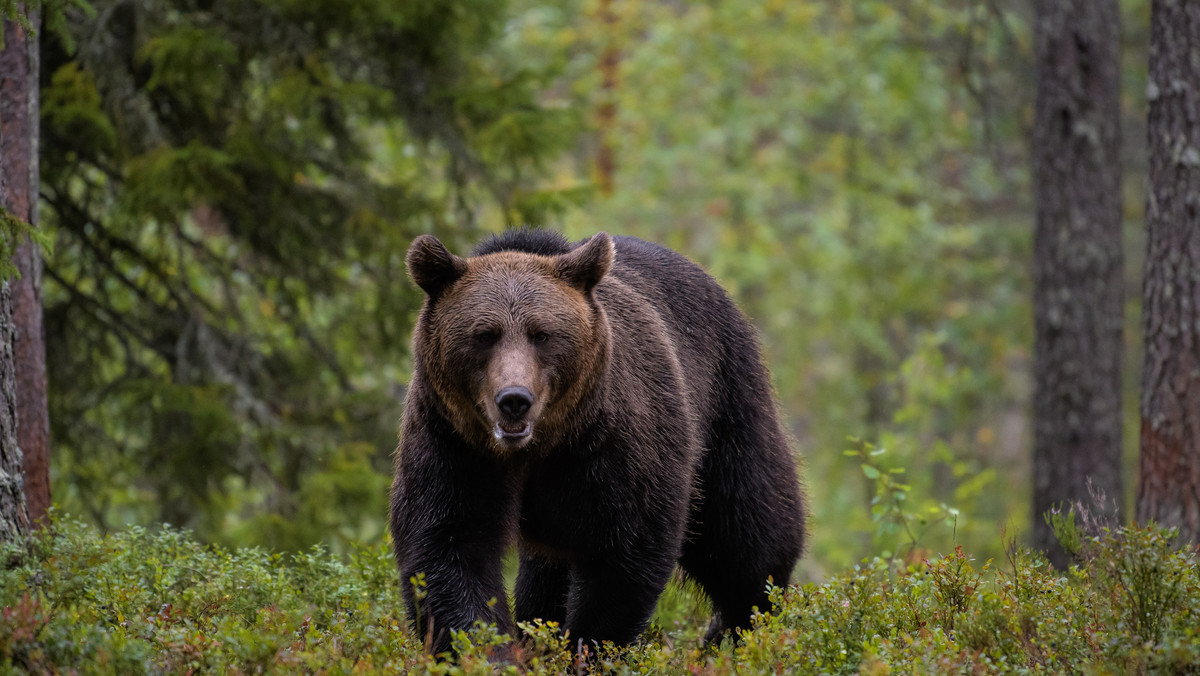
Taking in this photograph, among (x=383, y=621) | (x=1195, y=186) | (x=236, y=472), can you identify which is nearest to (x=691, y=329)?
(x=383, y=621)

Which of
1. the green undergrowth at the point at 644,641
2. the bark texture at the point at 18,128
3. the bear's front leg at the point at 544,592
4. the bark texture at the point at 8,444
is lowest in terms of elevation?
the bear's front leg at the point at 544,592

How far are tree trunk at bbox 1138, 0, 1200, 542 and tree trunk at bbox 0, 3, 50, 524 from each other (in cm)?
654

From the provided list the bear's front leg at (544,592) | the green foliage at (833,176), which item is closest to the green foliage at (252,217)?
the bear's front leg at (544,592)

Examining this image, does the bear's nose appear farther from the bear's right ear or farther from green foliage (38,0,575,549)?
green foliage (38,0,575,549)

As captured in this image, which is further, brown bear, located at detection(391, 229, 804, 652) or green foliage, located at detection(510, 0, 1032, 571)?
green foliage, located at detection(510, 0, 1032, 571)

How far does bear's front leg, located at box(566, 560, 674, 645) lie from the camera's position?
17.9 feet

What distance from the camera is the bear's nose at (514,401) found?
16.1 feet

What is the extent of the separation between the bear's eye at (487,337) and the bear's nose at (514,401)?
1.28ft

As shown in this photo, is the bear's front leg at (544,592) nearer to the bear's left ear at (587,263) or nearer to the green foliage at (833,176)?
the bear's left ear at (587,263)

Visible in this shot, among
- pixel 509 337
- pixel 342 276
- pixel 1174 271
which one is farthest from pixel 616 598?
pixel 342 276

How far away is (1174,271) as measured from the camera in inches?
287

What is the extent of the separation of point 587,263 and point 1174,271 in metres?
4.01

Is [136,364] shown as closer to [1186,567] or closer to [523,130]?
[523,130]

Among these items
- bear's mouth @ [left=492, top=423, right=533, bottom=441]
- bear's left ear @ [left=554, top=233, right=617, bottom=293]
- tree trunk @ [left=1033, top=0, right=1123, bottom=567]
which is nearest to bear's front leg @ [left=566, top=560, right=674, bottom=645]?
bear's mouth @ [left=492, top=423, right=533, bottom=441]
